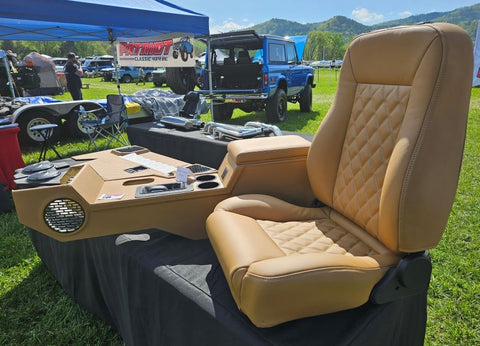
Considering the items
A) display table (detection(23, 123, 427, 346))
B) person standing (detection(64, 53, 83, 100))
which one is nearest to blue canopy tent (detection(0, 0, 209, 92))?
person standing (detection(64, 53, 83, 100))

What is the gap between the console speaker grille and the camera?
1.36 meters

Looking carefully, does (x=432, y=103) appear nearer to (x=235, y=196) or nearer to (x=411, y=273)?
(x=411, y=273)

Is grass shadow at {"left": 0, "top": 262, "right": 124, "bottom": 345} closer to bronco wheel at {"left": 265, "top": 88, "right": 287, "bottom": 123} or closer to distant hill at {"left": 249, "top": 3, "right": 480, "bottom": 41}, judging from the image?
bronco wheel at {"left": 265, "top": 88, "right": 287, "bottom": 123}

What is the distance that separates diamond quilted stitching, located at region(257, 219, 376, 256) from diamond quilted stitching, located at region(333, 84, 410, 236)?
0.27 ft

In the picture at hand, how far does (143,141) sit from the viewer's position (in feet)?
11.2

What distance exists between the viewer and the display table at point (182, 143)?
8.52 ft

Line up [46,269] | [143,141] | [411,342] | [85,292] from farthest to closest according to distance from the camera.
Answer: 1. [143,141]
2. [46,269]
3. [85,292]
4. [411,342]

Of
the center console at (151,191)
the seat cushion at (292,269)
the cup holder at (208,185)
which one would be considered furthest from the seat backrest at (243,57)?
the seat cushion at (292,269)

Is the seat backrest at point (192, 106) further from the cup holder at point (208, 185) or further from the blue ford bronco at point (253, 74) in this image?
the cup holder at point (208, 185)

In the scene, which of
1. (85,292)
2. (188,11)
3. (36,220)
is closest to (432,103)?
(36,220)

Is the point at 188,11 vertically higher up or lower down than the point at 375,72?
higher up

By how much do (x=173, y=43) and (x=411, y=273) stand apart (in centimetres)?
565

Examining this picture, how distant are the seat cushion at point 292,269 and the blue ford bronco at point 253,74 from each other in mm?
5066

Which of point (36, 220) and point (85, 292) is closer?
point (36, 220)
